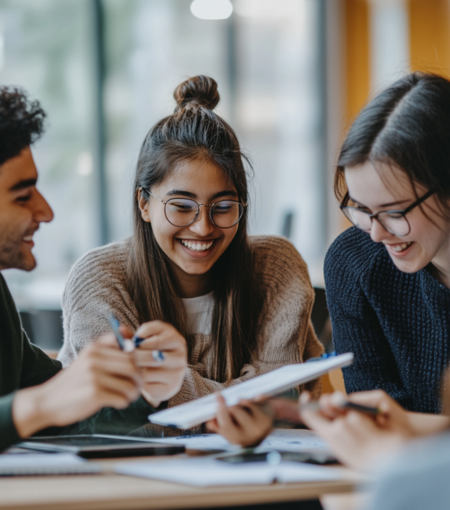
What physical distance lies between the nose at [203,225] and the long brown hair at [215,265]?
0.42ft

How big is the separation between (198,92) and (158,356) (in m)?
0.95

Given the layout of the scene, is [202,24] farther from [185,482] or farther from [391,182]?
[185,482]

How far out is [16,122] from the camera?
121 cm

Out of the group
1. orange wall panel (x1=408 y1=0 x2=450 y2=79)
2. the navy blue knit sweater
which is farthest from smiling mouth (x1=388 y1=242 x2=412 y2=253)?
orange wall panel (x1=408 y1=0 x2=450 y2=79)

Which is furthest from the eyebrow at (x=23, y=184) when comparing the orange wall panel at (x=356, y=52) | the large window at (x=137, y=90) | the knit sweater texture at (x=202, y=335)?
the orange wall panel at (x=356, y=52)

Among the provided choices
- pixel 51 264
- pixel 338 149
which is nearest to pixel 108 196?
pixel 51 264

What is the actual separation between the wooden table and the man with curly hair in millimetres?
118

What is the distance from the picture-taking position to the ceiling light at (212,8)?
5.16 metres

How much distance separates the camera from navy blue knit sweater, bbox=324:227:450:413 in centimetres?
143

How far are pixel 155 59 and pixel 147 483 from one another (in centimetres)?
514

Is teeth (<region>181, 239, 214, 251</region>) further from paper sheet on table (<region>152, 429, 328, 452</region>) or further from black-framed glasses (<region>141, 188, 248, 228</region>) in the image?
paper sheet on table (<region>152, 429, 328, 452</region>)

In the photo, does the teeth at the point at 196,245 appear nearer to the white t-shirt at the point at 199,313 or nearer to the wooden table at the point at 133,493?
the white t-shirt at the point at 199,313

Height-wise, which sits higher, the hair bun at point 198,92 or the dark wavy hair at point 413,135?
the hair bun at point 198,92

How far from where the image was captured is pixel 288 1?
19.9 ft
